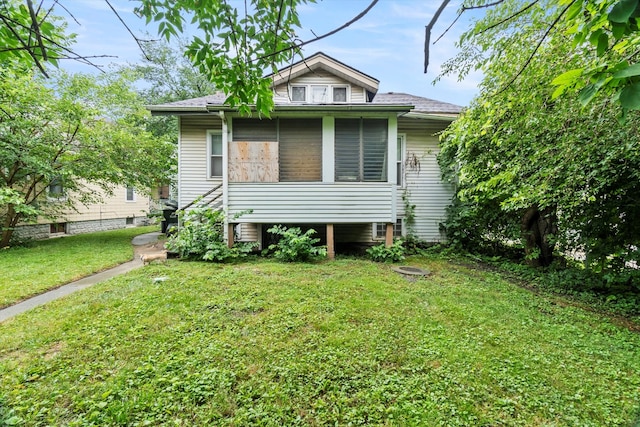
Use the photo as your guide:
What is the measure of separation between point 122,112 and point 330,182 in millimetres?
8643

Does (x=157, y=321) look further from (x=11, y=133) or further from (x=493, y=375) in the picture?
(x=11, y=133)

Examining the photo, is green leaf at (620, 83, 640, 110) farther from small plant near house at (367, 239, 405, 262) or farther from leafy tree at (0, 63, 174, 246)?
leafy tree at (0, 63, 174, 246)

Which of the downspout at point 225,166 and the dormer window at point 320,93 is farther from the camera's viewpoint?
the dormer window at point 320,93

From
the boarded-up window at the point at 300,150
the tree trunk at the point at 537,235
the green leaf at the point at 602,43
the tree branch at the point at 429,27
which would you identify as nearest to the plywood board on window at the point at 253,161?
the boarded-up window at the point at 300,150

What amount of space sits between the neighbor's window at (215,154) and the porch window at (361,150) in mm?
3462

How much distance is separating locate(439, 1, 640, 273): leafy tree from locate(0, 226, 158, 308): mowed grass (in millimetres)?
7274

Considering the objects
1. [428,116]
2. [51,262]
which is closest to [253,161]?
[428,116]

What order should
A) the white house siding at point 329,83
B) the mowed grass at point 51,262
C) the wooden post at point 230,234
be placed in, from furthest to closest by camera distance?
the white house siding at point 329,83, the wooden post at point 230,234, the mowed grass at point 51,262

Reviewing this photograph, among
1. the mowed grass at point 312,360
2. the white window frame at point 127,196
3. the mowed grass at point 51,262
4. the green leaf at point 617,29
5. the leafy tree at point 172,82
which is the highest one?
the leafy tree at point 172,82

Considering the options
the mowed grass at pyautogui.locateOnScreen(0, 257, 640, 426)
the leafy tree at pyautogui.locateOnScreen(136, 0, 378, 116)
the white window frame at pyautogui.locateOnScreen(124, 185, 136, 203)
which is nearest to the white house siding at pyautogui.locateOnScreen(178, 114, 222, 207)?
the mowed grass at pyautogui.locateOnScreen(0, 257, 640, 426)

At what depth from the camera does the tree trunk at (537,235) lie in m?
5.99

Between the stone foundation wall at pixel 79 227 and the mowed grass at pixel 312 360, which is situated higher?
the stone foundation wall at pixel 79 227

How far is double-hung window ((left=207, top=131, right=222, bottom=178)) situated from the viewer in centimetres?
764

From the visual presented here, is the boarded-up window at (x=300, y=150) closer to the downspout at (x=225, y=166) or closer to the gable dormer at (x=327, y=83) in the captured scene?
the downspout at (x=225, y=166)
